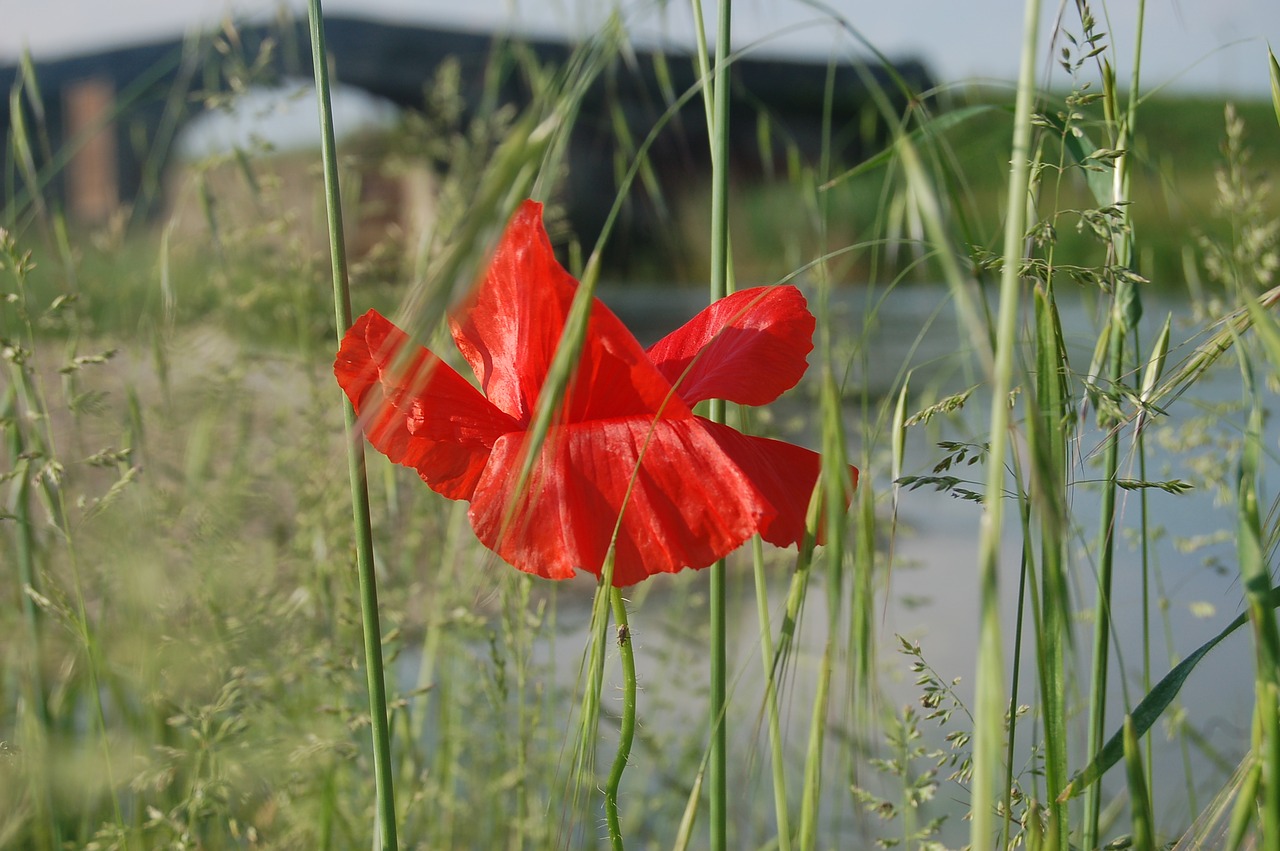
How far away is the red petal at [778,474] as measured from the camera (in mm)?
376

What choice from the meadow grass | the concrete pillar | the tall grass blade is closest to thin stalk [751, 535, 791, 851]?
the meadow grass

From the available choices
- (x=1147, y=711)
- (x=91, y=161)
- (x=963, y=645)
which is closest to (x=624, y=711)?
(x=1147, y=711)

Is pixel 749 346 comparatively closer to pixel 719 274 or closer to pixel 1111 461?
pixel 719 274

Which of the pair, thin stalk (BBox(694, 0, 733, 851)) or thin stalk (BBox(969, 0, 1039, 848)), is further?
thin stalk (BBox(694, 0, 733, 851))

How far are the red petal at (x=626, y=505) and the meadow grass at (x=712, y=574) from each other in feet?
0.10

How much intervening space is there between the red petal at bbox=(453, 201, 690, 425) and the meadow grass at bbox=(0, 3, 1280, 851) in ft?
0.09

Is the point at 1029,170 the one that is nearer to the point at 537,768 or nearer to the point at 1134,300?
the point at 1134,300

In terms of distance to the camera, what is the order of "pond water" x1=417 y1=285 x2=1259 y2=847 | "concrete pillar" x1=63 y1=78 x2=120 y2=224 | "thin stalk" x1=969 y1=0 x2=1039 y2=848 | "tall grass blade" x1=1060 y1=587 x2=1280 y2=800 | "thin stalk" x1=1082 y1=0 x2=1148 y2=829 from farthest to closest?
"concrete pillar" x1=63 y1=78 x2=120 y2=224 < "pond water" x1=417 y1=285 x2=1259 y2=847 < "thin stalk" x1=1082 y1=0 x2=1148 y2=829 < "tall grass blade" x1=1060 y1=587 x2=1280 y2=800 < "thin stalk" x1=969 y1=0 x2=1039 y2=848

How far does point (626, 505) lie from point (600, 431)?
1.5 inches

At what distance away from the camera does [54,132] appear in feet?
21.5

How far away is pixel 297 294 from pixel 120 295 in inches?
8.3

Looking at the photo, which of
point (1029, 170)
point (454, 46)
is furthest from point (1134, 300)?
point (454, 46)

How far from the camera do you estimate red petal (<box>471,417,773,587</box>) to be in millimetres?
361

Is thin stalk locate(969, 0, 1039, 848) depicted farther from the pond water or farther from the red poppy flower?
the pond water
